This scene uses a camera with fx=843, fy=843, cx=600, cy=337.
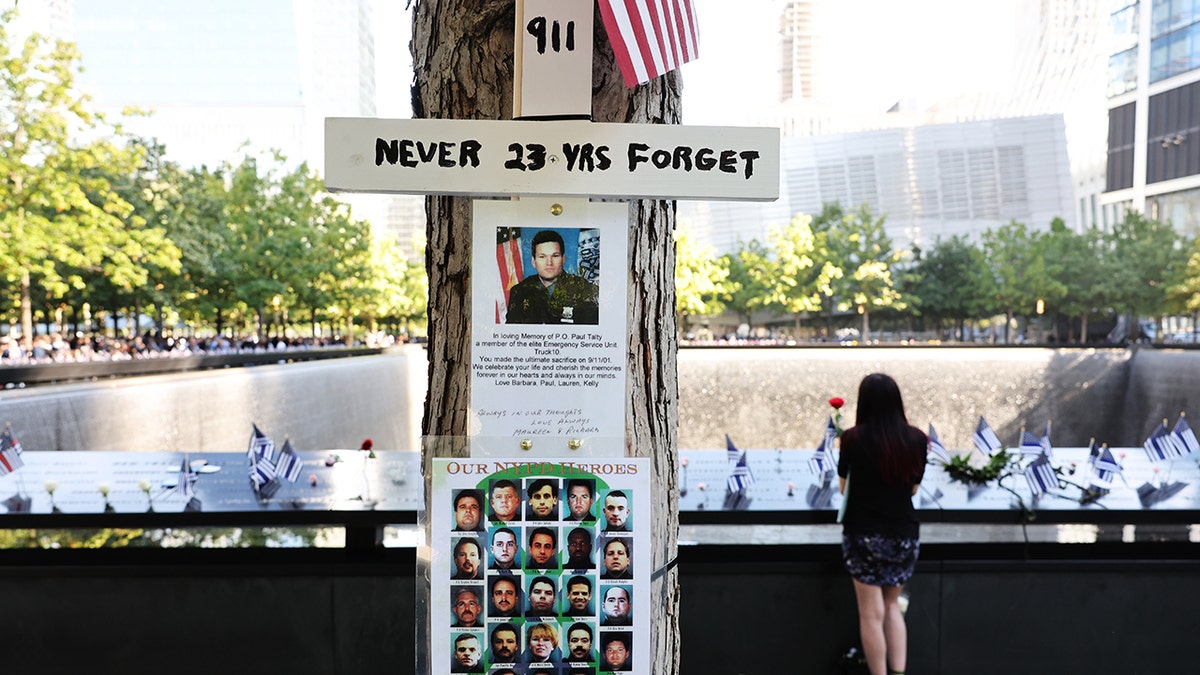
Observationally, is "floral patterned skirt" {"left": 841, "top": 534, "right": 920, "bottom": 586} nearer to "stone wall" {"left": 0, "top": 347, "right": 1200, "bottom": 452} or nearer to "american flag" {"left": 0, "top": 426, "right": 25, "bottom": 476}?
"american flag" {"left": 0, "top": 426, "right": 25, "bottom": 476}

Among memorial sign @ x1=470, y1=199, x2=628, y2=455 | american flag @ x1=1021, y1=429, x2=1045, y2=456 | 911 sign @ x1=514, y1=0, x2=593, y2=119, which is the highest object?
911 sign @ x1=514, y1=0, x2=593, y2=119

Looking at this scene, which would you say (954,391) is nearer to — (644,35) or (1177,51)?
(1177,51)

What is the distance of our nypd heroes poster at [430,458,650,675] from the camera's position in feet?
5.04

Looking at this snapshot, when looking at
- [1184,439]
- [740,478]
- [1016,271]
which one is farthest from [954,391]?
[1016,271]

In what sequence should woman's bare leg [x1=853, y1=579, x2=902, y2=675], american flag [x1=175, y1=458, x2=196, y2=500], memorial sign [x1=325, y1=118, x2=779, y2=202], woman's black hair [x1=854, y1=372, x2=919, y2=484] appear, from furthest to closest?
1. american flag [x1=175, y1=458, x2=196, y2=500]
2. woman's bare leg [x1=853, y1=579, x2=902, y2=675]
3. woman's black hair [x1=854, y1=372, x2=919, y2=484]
4. memorial sign [x1=325, y1=118, x2=779, y2=202]

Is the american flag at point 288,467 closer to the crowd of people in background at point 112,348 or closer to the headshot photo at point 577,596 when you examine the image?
the headshot photo at point 577,596

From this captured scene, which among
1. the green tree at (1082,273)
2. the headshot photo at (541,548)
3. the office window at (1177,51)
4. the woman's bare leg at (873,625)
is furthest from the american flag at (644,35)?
the green tree at (1082,273)

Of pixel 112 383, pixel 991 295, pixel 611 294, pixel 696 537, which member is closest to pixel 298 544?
pixel 696 537

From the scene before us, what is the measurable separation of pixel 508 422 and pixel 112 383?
33.9ft

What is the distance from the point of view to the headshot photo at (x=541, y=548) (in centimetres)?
154

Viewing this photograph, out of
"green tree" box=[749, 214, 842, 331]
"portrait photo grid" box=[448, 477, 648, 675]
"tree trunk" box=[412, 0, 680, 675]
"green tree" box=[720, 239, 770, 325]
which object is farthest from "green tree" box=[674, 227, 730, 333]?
"portrait photo grid" box=[448, 477, 648, 675]

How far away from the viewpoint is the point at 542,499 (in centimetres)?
154

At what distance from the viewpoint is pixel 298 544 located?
4.10 meters

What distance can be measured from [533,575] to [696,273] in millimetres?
29418
